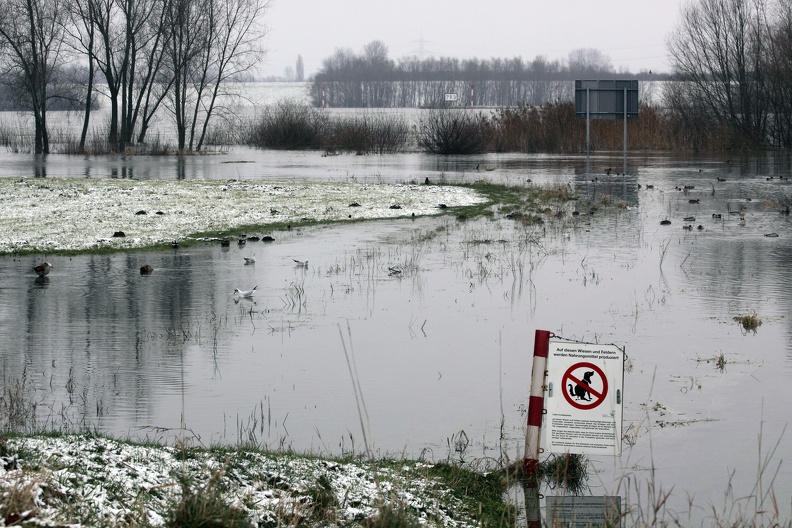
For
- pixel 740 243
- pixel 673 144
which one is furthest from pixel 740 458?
pixel 673 144

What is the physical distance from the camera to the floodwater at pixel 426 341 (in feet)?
22.1

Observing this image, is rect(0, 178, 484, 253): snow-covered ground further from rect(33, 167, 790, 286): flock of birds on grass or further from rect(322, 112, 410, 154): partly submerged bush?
rect(322, 112, 410, 154): partly submerged bush

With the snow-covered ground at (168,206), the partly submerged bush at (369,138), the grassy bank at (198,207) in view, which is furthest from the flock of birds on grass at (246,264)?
the partly submerged bush at (369,138)

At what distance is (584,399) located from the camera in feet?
19.9

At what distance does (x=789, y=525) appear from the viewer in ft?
17.1

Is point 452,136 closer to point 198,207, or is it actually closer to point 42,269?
point 198,207

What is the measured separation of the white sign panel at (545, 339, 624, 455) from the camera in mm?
6004

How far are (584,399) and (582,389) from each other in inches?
2.3

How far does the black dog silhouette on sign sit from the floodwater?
0.46 meters

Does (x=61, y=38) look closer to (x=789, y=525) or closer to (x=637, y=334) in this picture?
(x=637, y=334)

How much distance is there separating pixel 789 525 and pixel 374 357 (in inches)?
170

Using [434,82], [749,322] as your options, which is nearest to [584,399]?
[749,322]

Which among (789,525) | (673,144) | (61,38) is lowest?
(789,525)

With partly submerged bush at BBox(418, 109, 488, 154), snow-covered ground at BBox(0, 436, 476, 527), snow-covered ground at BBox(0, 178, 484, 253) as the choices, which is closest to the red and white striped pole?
snow-covered ground at BBox(0, 436, 476, 527)
